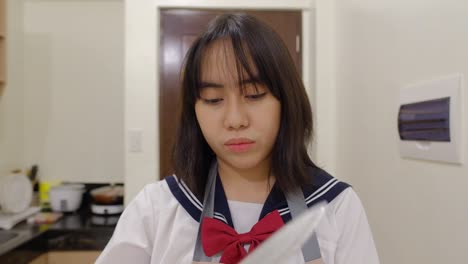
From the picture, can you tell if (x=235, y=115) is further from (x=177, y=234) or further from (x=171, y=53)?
(x=171, y=53)

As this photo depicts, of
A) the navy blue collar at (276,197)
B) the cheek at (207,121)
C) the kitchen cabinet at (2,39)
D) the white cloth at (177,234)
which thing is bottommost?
the white cloth at (177,234)

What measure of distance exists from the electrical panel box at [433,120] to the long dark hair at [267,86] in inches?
14.1

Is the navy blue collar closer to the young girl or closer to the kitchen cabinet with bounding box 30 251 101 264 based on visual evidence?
the young girl

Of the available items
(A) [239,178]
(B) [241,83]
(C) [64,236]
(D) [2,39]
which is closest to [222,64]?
(B) [241,83]

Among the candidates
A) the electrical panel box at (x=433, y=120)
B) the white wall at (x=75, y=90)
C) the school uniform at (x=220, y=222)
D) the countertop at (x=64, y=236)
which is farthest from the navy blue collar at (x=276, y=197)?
the white wall at (x=75, y=90)

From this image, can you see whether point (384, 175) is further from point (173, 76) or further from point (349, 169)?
point (173, 76)

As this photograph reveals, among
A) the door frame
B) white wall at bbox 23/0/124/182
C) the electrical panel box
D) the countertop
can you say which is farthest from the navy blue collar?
white wall at bbox 23/0/124/182

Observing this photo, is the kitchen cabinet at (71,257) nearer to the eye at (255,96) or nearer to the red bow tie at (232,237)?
the red bow tie at (232,237)

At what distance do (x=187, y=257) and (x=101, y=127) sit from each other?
5.79 feet

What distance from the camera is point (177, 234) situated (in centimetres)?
62

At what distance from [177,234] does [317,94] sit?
4.46ft

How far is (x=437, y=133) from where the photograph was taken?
838 millimetres

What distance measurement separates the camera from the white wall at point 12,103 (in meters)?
2.00

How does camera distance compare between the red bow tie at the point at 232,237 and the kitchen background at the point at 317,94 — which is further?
the kitchen background at the point at 317,94
